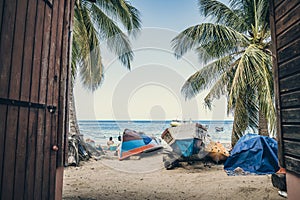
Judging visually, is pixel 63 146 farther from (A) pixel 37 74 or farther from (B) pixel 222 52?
(B) pixel 222 52

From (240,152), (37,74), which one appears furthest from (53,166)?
(240,152)

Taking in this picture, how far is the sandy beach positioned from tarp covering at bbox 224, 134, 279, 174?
461 millimetres

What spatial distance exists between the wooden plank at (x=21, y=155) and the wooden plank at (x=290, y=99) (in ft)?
9.62

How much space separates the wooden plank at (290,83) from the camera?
2.56 m

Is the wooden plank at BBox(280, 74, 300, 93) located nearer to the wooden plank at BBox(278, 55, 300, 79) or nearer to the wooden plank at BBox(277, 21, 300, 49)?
the wooden plank at BBox(278, 55, 300, 79)

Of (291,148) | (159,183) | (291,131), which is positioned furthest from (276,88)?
(159,183)

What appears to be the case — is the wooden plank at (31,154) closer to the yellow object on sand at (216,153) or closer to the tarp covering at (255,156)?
the tarp covering at (255,156)

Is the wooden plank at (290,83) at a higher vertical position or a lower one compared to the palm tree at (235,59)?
lower

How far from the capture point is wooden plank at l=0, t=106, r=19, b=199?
1.83 metres

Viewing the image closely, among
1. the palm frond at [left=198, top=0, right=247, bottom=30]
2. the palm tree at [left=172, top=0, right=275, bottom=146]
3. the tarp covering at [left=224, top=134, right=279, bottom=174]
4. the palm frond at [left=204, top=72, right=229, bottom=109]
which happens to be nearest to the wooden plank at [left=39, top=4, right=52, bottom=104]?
the tarp covering at [left=224, top=134, right=279, bottom=174]

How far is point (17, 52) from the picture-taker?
1980 millimetres

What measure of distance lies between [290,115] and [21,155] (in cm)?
302

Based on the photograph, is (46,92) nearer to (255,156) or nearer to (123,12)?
(255,156)

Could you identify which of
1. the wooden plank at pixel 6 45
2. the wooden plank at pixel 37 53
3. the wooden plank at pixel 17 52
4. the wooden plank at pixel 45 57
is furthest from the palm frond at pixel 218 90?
the wooden plank at pixel 6 45
